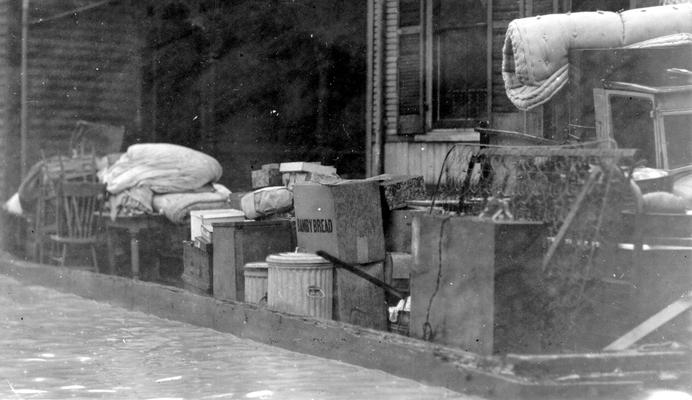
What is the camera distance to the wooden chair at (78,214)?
1524 cm

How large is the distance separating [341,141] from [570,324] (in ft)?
31.7

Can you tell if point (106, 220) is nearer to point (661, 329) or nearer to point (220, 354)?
point (220, 354)

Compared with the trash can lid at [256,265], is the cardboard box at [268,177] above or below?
above

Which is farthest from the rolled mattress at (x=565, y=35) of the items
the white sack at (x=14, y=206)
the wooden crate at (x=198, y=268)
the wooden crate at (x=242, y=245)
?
the white sack at (x=14, y=206)

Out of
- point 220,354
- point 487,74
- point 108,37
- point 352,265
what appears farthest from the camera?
point 108,37

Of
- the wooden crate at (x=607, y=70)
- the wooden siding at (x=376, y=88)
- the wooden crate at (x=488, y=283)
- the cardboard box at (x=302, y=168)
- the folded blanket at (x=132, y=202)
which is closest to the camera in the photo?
the wooden crate at (x=488, y=283)

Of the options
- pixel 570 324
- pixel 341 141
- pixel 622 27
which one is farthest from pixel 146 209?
pixel 570 324

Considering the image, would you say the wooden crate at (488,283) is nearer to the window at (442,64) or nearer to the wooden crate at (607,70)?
the wooden crate at (607,70)

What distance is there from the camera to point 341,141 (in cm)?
1688

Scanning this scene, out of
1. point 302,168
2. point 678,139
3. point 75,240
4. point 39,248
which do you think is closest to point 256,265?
point 302,168

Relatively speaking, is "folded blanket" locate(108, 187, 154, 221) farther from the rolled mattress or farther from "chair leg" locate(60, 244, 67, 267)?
the rolled mattress

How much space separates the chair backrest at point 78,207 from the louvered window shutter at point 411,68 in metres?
4.09

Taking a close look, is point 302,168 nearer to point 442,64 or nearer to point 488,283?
point 442,64

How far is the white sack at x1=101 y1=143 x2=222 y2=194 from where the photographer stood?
1456 cm
